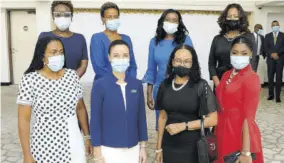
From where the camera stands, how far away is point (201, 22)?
10.7m

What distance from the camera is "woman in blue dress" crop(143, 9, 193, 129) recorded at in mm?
3662

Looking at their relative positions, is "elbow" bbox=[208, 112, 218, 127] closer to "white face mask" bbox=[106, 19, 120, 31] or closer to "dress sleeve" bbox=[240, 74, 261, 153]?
"dress sleeve" bbox=[240, 74, 261, 153]

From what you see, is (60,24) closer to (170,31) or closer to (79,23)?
(170,31)

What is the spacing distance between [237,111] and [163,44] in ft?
4.38

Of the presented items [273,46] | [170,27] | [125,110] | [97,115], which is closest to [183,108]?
[125,110]

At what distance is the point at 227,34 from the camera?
3652 millimetres

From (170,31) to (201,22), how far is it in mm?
7296

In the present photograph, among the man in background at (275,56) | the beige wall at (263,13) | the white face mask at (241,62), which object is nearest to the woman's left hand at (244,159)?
the white face mask at (241,62)

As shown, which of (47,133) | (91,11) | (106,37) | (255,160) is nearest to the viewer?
(47,133)

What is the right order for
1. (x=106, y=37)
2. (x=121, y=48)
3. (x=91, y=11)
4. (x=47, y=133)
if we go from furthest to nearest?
(x=91, y=11)
(x=106, y=37)
(x=121, y=48)
(x=47, y=133)

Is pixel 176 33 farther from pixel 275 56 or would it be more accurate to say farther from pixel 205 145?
pixel 275 56

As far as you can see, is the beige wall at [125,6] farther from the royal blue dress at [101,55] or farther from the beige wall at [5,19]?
the royal blue dress at [101,55]

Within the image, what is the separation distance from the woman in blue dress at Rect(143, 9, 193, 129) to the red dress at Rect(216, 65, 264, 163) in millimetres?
942

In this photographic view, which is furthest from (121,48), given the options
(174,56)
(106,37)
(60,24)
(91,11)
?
(91,11)
